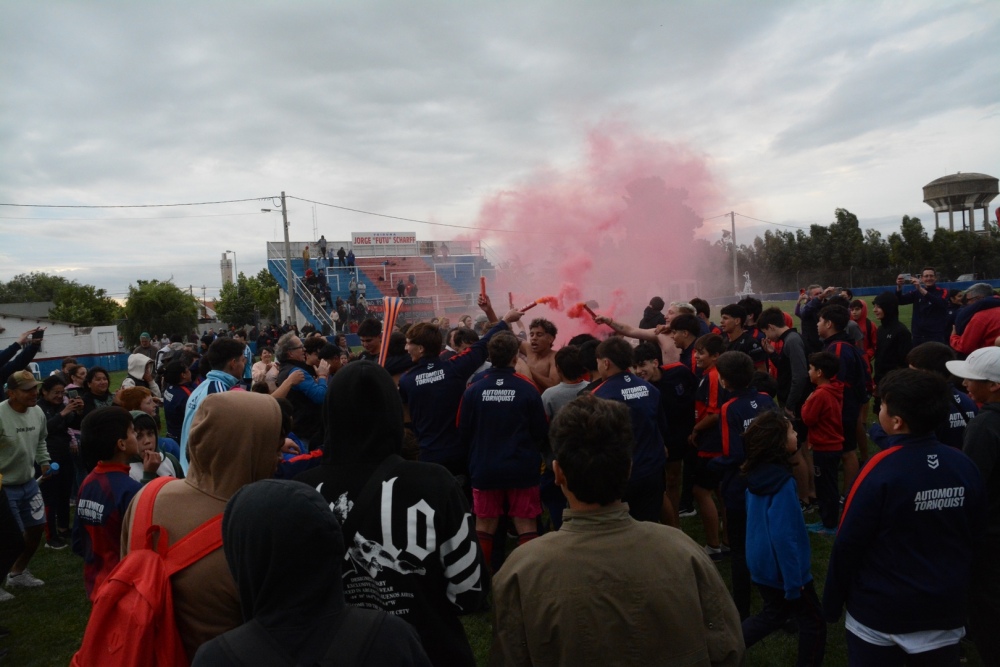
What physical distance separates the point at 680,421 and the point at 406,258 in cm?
4313

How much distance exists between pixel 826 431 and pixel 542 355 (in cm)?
278

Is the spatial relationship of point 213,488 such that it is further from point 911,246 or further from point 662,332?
point 911,246

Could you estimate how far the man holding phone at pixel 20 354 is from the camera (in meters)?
5.93

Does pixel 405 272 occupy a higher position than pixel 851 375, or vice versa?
pixel 405 272

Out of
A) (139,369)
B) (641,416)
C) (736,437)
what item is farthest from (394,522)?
(139,369)

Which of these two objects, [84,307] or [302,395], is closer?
[302,395]

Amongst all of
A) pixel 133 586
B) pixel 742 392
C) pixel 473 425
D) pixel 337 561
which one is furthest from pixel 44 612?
pixel 742 392

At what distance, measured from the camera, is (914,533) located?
2.67 m

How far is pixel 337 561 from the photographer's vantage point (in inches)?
63.7

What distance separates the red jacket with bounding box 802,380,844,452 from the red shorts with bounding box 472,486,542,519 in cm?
276

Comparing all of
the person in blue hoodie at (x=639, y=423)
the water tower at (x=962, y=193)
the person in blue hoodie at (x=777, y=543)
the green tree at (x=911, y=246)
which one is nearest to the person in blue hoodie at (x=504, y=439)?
the person in blue hoodie at (x=639, y=423)

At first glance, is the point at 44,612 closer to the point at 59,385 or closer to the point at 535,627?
the point at 59,385

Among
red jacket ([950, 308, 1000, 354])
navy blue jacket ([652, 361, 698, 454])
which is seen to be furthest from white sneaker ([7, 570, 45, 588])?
red jacket ([950, 308, 1000, 354])

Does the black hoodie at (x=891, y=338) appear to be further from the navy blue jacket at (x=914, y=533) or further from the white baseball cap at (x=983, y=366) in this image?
the navy blue jacket at (x=914, y=533)
